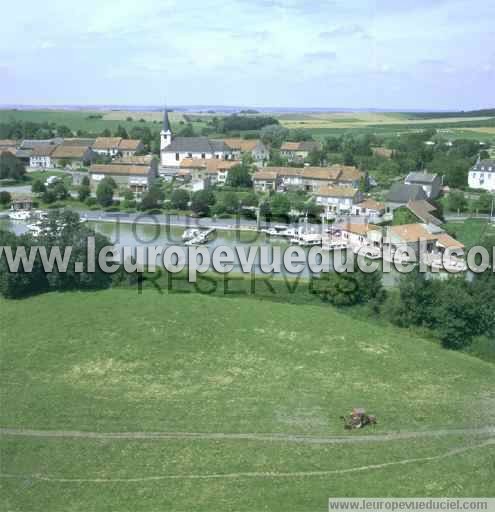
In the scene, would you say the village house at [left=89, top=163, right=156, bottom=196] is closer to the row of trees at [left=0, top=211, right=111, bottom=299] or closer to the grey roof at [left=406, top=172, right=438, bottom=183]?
the grey roof at [left=406, top=172, right=438, bottom=183]

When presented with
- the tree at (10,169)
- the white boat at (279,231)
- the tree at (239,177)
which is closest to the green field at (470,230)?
the white boat at (279,231)

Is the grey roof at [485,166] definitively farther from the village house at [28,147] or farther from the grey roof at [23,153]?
the grey roof at [23,153]

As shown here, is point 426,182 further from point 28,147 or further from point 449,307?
point 28,147

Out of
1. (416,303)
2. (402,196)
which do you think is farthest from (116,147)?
(416,303)

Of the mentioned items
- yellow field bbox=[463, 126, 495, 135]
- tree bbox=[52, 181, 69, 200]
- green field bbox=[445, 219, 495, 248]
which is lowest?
green field bbox=[445, 219, 495, 248]

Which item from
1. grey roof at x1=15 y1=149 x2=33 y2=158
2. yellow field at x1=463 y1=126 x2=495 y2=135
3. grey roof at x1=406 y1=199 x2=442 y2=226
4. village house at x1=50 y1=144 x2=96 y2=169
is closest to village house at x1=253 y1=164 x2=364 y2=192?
grey roof at x1=406 y1=199 x2=442 y2=226

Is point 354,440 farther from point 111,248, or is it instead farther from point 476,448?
point 111,248
